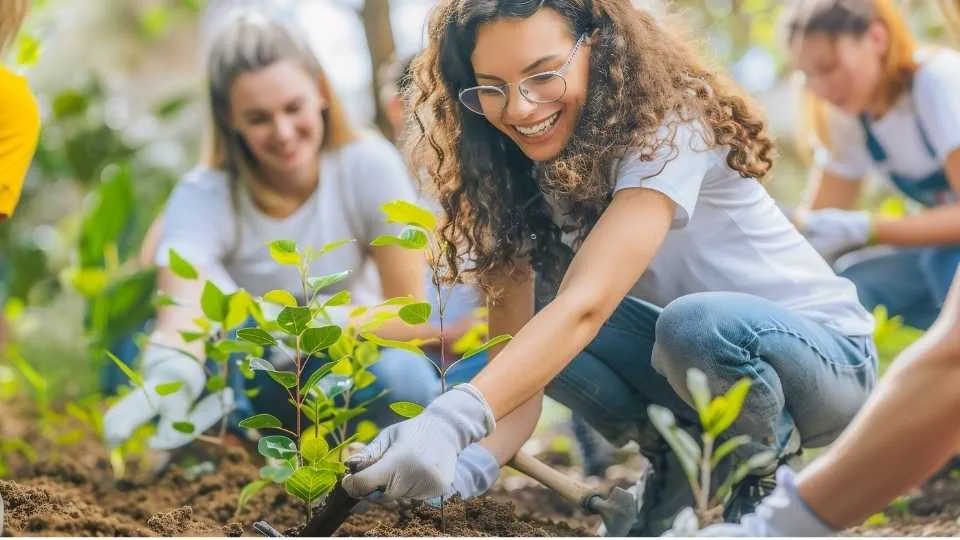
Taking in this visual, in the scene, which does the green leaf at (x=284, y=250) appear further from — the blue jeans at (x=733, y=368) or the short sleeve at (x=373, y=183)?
the short sleeve at (x=373, y=183)

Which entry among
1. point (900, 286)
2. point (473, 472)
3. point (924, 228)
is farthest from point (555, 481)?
point (900, 286)

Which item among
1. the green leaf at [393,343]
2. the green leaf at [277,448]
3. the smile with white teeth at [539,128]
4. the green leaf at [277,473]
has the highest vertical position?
the smile with white teeth at [539,128]

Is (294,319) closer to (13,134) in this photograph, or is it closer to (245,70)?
(13,134)

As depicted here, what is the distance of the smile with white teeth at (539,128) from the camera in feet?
4.13

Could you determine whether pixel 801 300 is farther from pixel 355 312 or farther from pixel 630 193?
pixel 355 312

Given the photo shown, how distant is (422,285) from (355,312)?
1.45ft

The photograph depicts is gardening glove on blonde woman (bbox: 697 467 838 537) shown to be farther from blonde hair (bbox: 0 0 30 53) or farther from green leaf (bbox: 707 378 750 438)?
blonde hair (bbox: 0 0 30 53)

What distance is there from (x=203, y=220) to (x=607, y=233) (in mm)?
958

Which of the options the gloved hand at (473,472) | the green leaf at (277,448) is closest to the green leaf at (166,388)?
the green leaf at (277,448)

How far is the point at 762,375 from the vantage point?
4.28 ft

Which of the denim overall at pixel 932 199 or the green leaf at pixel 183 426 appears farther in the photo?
the denim overall at pixel 932 199

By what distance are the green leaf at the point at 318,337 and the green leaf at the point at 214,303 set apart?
0.25m

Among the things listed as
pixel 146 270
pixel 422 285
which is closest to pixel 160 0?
pixel 146 270

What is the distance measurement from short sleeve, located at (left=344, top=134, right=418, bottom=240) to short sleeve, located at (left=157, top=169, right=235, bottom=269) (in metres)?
0.22
